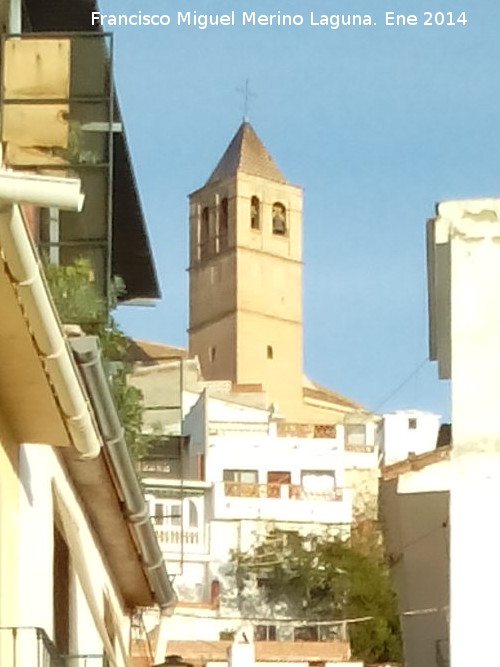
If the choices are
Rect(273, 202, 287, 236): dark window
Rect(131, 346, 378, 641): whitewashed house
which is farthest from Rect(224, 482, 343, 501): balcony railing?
Rect(273, 202, 287, 236): dark window

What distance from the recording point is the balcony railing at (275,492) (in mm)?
58188

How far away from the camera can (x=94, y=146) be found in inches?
547

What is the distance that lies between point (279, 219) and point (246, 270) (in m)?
6.33

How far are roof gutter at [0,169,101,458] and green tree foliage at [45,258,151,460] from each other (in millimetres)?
1882

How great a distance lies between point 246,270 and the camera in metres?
116

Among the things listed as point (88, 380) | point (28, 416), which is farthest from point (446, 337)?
point (28, 416)

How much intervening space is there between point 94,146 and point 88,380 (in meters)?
5.19

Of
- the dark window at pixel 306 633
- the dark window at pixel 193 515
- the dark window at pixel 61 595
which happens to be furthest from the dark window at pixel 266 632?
the dark window at pixel 61 595

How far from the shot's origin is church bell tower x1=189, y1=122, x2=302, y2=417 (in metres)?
109

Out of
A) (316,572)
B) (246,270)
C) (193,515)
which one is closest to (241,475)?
(193,515)

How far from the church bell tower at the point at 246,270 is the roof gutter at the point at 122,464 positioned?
301ft

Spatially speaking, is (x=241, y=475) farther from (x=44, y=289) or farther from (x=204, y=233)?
(x=204, y=233)

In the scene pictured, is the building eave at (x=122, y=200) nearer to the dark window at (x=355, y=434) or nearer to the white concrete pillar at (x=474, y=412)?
the white concrete pillar at (x=474, y=412)

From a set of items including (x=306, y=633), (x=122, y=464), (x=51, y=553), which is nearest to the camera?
(x=51, y=553)
